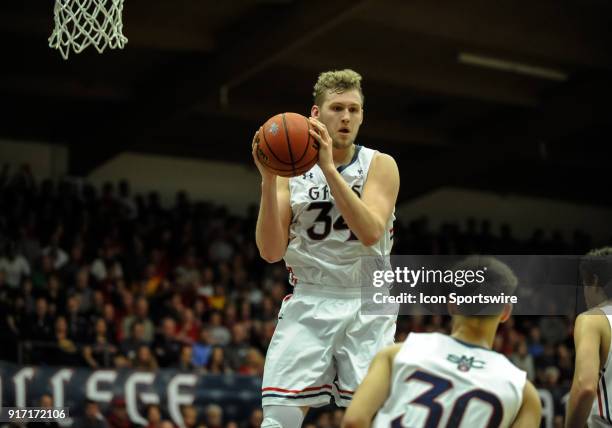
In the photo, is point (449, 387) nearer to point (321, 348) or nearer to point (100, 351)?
point (321, 348)

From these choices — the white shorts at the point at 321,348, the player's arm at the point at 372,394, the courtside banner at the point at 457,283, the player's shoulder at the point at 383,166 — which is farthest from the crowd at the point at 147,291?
the player's arm at the point at 372,394

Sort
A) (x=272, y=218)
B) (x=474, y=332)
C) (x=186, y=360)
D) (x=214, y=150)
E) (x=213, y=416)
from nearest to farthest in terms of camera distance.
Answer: (x=474, y=332), (x=272, y=218), (x=213, y=416), (x=186, y=360), (x=214, y=150)

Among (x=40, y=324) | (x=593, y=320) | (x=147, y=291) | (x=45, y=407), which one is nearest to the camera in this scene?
(x=593, y=320)

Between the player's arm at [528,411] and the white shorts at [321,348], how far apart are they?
4.75ft

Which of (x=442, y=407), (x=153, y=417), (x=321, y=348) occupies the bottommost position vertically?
(x=153, y=417)

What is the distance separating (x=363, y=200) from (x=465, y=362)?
63.0 inches

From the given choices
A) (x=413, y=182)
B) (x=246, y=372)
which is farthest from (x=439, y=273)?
(x=413, y=182)

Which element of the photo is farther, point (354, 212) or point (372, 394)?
point (354, 212)

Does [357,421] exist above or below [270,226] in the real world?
below

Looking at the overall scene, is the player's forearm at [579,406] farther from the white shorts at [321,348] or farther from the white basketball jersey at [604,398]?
the white shorts at [321,348]

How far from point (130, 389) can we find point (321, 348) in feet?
22.7

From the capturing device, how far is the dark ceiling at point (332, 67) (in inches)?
563

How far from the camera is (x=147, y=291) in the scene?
1516 centimetres

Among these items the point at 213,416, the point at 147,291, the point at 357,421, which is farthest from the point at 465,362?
the point at 147,291
